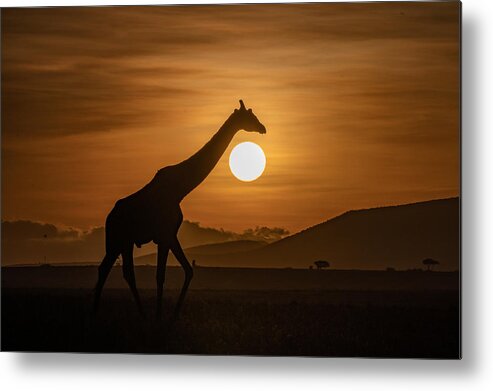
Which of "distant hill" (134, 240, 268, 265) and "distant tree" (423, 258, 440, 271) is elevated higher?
"distant hill" (134, 240, 268, 265)

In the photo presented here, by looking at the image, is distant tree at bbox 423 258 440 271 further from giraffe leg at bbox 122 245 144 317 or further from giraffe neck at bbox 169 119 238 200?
giraffe leg at bbox 122 245 144 317

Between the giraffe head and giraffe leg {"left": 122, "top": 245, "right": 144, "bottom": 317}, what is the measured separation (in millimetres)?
510

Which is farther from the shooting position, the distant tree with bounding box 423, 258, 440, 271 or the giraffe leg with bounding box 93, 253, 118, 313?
the giraffe leg with bounding box 93, 253, 118, 313

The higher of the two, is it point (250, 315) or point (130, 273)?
point (130, 273)

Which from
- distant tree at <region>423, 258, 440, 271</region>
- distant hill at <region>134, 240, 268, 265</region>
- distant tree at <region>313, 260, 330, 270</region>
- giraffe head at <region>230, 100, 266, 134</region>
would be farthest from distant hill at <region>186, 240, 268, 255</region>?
distant tree at <region>423, 258, 440, 271</region>

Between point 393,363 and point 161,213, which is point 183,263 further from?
point 393,363

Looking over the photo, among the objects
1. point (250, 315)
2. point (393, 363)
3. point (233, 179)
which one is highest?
point (233, 179)

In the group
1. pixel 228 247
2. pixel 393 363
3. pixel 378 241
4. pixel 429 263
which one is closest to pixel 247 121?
pixel 228 247

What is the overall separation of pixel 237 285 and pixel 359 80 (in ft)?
2.34

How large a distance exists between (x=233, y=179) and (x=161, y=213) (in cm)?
24

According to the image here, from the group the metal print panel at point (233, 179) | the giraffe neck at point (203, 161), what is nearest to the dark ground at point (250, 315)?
the metal print panel at point (233, 179)

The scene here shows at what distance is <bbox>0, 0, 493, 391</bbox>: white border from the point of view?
10.1ft

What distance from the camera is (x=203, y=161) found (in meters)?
3.14

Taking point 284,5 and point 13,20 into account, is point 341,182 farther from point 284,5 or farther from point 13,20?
point 13,20
